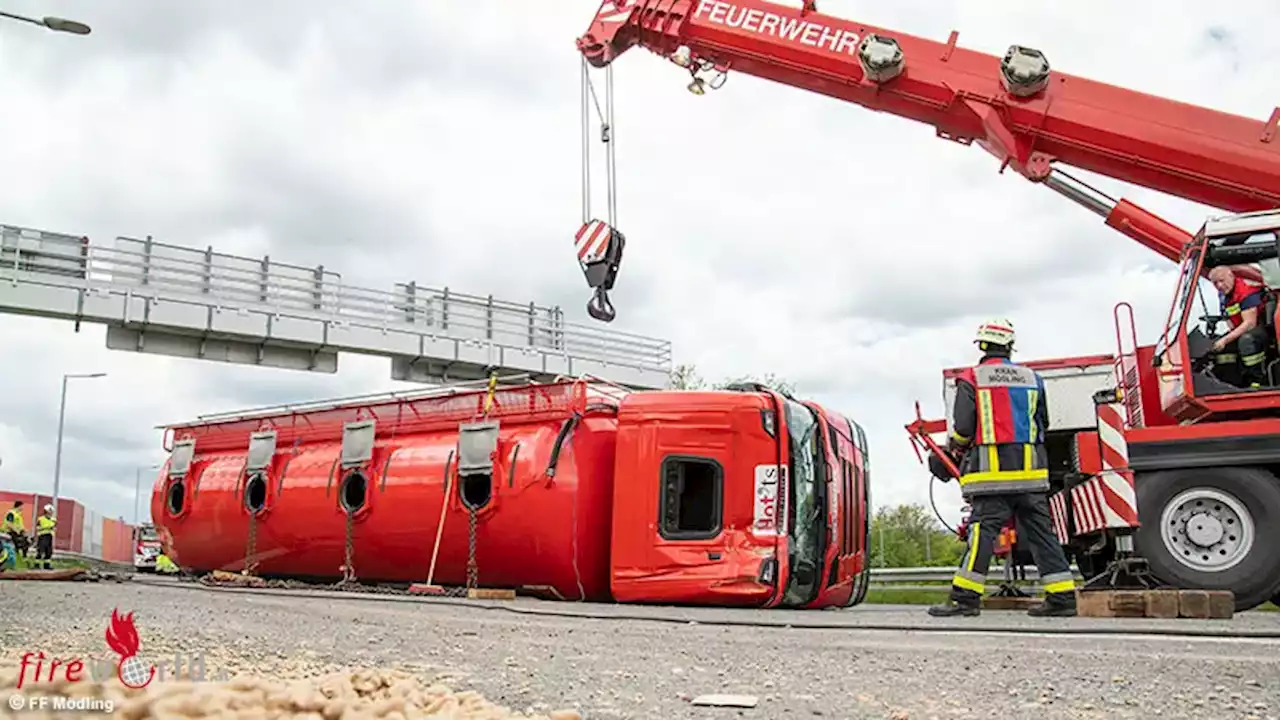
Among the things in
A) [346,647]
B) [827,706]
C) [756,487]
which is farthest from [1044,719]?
[756,487]

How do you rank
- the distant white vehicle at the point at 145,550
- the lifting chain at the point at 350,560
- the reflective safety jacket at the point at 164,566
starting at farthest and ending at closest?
the distant white vehicle at the point at 145,550 → the reflective safety jacket at the point at 164,566 → the lifting chain at the point at 350,560

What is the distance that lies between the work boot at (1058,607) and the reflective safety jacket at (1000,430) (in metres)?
0.71

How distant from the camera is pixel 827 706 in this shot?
3246mm

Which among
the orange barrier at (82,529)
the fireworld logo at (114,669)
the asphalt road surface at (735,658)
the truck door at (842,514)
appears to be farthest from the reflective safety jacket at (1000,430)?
the orange barrier at (82,529)

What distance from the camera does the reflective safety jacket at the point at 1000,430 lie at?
7.47m

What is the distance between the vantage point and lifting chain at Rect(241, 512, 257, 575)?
1251 cm

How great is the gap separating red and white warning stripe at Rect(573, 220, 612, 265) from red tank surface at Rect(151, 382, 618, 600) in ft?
A: 7.61

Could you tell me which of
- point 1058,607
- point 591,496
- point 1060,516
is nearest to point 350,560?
point 591,496

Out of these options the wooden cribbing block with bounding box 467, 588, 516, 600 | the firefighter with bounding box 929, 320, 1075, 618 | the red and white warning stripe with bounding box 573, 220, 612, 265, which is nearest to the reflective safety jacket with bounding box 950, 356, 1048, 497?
the firefighter with bounding box 929, 320, 1075, 618

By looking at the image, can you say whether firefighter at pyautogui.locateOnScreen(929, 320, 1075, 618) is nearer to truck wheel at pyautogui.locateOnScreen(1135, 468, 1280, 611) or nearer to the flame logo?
truck wheel at pyautogui.locateOnScreen(1135, 468, 1280, 611)

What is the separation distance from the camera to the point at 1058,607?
7.18 m

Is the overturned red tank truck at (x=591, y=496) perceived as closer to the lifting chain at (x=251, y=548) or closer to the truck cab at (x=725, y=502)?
the truck cab at (x=725, y=502)

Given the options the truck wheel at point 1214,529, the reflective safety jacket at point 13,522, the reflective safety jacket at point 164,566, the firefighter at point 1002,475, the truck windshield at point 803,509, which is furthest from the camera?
the reflective safety jacket at point 164,566

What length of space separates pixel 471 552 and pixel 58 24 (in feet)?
23.9
